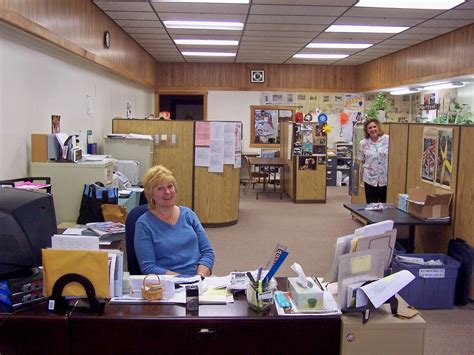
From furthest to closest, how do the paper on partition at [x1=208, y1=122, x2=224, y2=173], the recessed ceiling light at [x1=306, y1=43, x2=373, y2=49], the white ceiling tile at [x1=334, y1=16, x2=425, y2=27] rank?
the recessed ceiling light at [x1=306, y1=43, x2=373, y2=49] < the paper on partition at [x1=208, y1=122, x2=224, y2=173] < the white ceiling tile at [x1=334, y1=16, x2=425, y2=27]

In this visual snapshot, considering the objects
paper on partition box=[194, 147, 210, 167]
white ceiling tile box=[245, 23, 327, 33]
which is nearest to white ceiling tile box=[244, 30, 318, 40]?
white ceiling tile box=[245, 23, 327, 33]

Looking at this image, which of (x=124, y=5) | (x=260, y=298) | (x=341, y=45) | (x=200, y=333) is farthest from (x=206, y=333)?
(x=341, y=45)

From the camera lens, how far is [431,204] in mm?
4211

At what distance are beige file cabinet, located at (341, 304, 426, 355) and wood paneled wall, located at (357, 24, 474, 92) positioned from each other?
5619mm

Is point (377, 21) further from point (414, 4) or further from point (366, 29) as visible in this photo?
point (414, 4)

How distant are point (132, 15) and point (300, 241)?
145 inches

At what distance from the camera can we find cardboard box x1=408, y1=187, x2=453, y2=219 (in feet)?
13.8

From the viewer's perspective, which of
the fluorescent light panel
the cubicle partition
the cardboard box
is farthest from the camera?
the fluorescent light panel

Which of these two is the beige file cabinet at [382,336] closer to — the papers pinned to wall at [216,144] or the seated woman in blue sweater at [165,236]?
the seated woman in blue sweater at [165,236]

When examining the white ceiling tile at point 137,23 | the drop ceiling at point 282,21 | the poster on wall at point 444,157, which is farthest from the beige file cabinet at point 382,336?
the white ceiling tile at point 137,23

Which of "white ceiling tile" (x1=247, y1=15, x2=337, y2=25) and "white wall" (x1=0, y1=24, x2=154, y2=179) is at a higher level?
"white ceiling tile" (x1=247, y1=15, x2=337, y2=25)

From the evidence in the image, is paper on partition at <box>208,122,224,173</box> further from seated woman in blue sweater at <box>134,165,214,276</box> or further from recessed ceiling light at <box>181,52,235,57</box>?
seated woman in blue sweater at <box>134,165,214,276</box>

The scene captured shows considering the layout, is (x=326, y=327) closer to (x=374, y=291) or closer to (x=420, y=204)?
(x=374, y=291)

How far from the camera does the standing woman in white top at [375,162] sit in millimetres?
6129
